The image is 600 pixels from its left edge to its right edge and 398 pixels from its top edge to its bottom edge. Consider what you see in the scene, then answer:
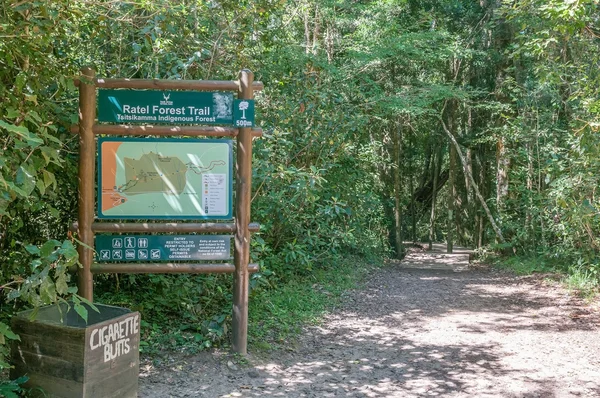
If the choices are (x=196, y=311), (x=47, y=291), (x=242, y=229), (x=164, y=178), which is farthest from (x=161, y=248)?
(x=47, y=291)

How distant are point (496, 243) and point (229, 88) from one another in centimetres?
1194

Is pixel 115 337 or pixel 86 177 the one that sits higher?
pixel 86 177

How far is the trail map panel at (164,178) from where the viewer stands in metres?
5.41

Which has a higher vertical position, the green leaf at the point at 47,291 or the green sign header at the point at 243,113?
the green sign header at the point at 243,113

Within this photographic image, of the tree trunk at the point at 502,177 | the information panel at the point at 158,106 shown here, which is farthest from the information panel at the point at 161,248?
the tree trunk at the point at 502,177

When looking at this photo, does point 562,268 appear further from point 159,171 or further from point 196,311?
point 159,171

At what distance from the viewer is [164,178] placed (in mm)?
5488

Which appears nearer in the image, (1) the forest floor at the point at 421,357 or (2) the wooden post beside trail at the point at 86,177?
Result: (1) the forest floor at the point at 421,357

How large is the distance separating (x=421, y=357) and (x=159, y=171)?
332 centimetres

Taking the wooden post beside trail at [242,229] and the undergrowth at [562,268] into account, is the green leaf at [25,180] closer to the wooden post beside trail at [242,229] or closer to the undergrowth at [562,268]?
the wooden post beside trail at [242,229]

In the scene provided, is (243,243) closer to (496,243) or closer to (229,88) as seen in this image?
(229,88)

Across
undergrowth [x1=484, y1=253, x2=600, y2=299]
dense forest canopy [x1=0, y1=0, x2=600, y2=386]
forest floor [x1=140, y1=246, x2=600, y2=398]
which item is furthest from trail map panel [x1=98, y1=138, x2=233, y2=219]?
undergrowth [x1=484, y1=253, x2=600, y2=299]

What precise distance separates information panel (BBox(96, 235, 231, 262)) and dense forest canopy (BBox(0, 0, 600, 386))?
0.40 metres

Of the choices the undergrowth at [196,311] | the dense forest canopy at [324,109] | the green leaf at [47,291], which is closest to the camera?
the green leaf at [47,291]
